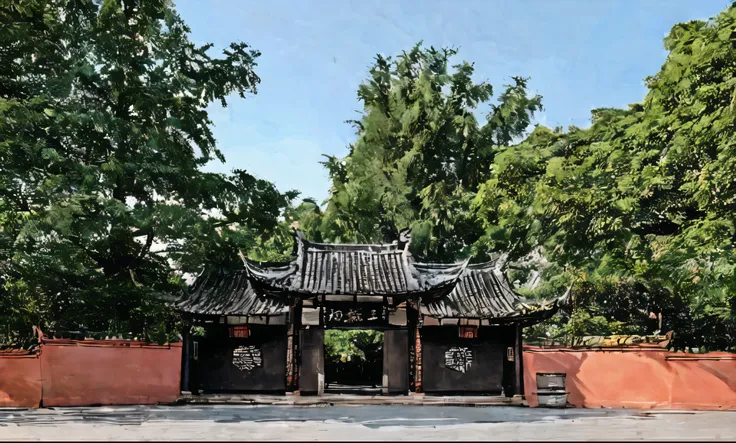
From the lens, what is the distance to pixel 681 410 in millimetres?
17578

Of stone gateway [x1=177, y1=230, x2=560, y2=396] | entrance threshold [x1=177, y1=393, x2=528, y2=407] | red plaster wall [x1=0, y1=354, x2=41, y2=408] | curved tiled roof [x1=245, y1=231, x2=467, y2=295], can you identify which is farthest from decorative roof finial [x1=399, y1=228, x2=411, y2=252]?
red plaster wall [x1=0, y1=354, x2=41, y2=408]

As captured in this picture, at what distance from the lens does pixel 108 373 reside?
17984 millimetres

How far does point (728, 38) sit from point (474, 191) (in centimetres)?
1487

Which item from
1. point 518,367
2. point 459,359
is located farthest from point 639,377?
point 459,359

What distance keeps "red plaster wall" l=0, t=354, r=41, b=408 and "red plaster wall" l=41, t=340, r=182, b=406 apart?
187 mm

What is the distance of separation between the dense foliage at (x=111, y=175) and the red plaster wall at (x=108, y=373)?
2.75ft

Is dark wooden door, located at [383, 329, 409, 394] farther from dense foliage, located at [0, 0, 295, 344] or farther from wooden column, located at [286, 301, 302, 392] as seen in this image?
dense foliage, located at [0, 0, 295, 344]

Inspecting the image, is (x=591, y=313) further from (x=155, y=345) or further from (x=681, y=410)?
(x=155, y=345)

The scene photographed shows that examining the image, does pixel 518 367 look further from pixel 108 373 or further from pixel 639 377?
pixel 108 373

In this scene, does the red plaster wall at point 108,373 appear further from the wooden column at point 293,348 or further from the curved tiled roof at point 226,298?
the wooden column at point 293,348

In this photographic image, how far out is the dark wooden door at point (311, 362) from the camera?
1892 centimetres

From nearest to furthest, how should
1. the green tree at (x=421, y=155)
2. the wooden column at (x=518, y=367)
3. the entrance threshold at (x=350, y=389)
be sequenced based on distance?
the wooden column at (x=518, y=367) < the entrance threshold at (x=350, y=389) < the green tree at (x=421, y=155)

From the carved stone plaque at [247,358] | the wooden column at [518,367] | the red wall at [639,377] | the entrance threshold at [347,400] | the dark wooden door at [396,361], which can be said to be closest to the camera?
the red wall at [639,377]

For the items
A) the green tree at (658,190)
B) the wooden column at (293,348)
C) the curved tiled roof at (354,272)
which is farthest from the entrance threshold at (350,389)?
the green tree at (658,190)
